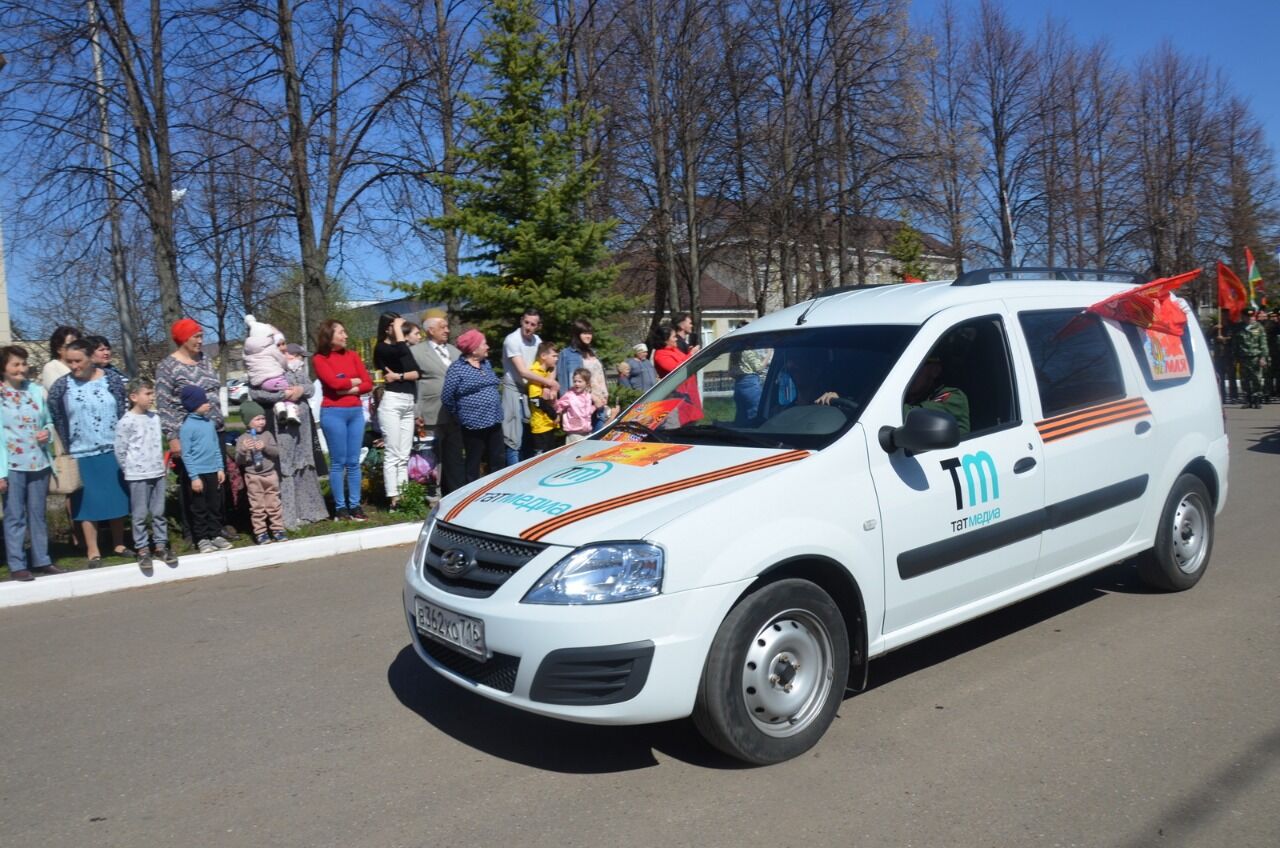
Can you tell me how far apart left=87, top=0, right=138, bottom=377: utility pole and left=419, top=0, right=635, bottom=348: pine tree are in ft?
17.0

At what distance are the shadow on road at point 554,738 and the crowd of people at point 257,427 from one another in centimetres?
401

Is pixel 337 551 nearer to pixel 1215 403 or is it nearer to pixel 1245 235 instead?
pixel 1215 403

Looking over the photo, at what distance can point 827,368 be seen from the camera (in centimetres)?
503

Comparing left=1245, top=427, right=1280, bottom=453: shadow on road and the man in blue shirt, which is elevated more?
the man in blue shirt

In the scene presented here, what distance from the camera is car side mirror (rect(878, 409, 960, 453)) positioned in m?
4.32

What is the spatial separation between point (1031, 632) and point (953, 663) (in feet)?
2.56

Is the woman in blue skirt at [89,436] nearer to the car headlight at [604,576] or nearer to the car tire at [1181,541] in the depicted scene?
the car headlight at [604,576]

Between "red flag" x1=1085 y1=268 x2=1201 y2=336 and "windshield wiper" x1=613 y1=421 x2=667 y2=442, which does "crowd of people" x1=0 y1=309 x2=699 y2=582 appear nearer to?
"windshield wiper" x1=613 y1=421 x2=667 y2=442

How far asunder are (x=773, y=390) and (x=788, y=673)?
5.26 ft

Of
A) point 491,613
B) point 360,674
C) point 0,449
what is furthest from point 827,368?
point 0,449

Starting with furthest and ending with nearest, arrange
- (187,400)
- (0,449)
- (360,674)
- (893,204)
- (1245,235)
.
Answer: (1245,235) → (893,204) → (187,400) → (0,449) → (360,674)

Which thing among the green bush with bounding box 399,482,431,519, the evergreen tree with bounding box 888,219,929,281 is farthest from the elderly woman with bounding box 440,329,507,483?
the evergreen tree with bounding box 888,219,929,281

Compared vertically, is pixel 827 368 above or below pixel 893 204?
below

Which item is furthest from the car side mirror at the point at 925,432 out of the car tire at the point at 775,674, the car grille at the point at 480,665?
the car grille at the point at 480,665
